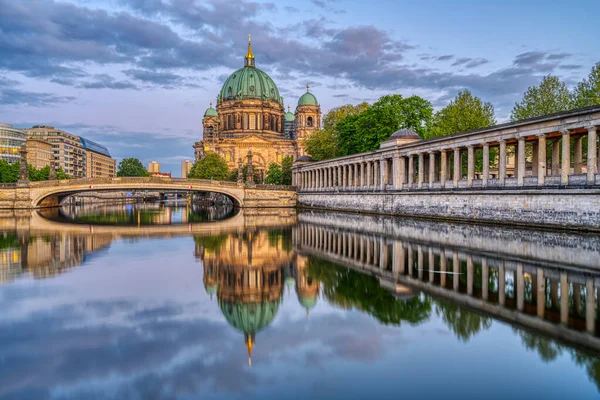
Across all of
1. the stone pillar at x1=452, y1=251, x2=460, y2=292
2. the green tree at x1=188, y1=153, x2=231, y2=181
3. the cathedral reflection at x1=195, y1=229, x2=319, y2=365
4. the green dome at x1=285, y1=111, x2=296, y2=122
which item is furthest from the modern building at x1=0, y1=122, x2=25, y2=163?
the stone pillar at x1=452, y1=251, x2=460, y2=292

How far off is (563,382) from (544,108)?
5550cm

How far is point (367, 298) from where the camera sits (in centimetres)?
1437

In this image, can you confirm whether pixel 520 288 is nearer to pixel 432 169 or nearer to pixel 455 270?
pixel 455 270

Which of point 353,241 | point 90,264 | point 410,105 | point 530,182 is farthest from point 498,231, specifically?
point 410,105

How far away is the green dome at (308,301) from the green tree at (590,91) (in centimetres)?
4387

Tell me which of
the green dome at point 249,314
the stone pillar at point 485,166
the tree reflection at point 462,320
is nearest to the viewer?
the tree reflection at point 462,320

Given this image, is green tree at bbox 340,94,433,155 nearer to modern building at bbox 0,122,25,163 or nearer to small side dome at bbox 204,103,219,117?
small side dome at bbox 204,103,219,117

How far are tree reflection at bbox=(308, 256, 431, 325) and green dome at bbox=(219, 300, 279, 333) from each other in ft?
6.32

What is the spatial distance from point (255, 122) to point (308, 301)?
124 metres

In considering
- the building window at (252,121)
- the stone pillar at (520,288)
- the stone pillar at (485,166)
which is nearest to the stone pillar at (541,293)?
the stone pillar at (520,288)

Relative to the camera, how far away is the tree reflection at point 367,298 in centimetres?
1245

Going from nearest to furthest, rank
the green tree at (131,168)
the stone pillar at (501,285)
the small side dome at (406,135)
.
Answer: the stone pillar at (501,285), the small side dome at (406,135), the green tree at (131,168)

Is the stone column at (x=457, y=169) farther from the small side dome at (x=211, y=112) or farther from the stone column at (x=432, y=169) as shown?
the small side dome at (x=211, y=112)

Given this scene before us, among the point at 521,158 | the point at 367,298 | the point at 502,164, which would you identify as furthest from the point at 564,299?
the point at 502,164
